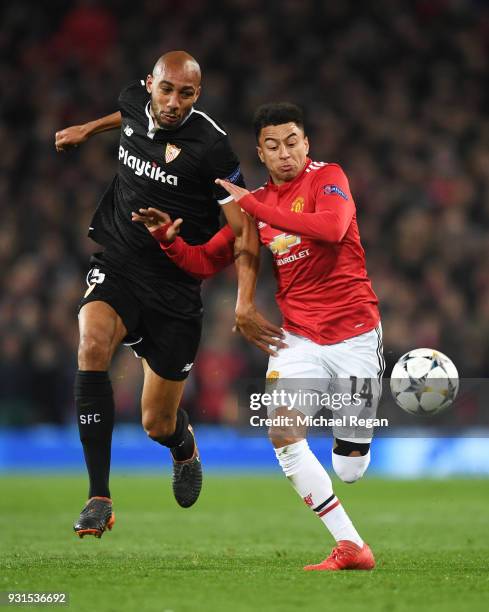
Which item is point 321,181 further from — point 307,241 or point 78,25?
point 78,25

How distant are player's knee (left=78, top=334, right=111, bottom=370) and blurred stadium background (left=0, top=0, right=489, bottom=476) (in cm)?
645

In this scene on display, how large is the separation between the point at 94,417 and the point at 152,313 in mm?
751

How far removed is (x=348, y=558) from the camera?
5750mm

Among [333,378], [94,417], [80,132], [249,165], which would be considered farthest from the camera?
[249,165]

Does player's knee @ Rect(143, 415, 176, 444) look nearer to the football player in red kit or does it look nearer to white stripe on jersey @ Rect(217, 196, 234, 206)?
the football player in red kit

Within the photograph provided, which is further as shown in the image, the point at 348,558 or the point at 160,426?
the point at 160,426

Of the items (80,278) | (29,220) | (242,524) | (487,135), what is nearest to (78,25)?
(29,220)

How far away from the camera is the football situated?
20.6 feet

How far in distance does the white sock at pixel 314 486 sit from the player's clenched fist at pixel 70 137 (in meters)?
2.16

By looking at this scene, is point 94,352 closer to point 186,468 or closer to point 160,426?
point 160,426

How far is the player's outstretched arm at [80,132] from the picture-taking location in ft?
21.9

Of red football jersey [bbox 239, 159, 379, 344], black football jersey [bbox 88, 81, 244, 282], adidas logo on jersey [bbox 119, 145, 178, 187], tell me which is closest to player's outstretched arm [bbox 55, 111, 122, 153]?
black football jersey [bbox 88, 81, 244, 282]

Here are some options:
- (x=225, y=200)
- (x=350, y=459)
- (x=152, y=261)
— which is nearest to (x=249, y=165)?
(x=152, y=261)

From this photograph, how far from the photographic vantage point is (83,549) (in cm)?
689
